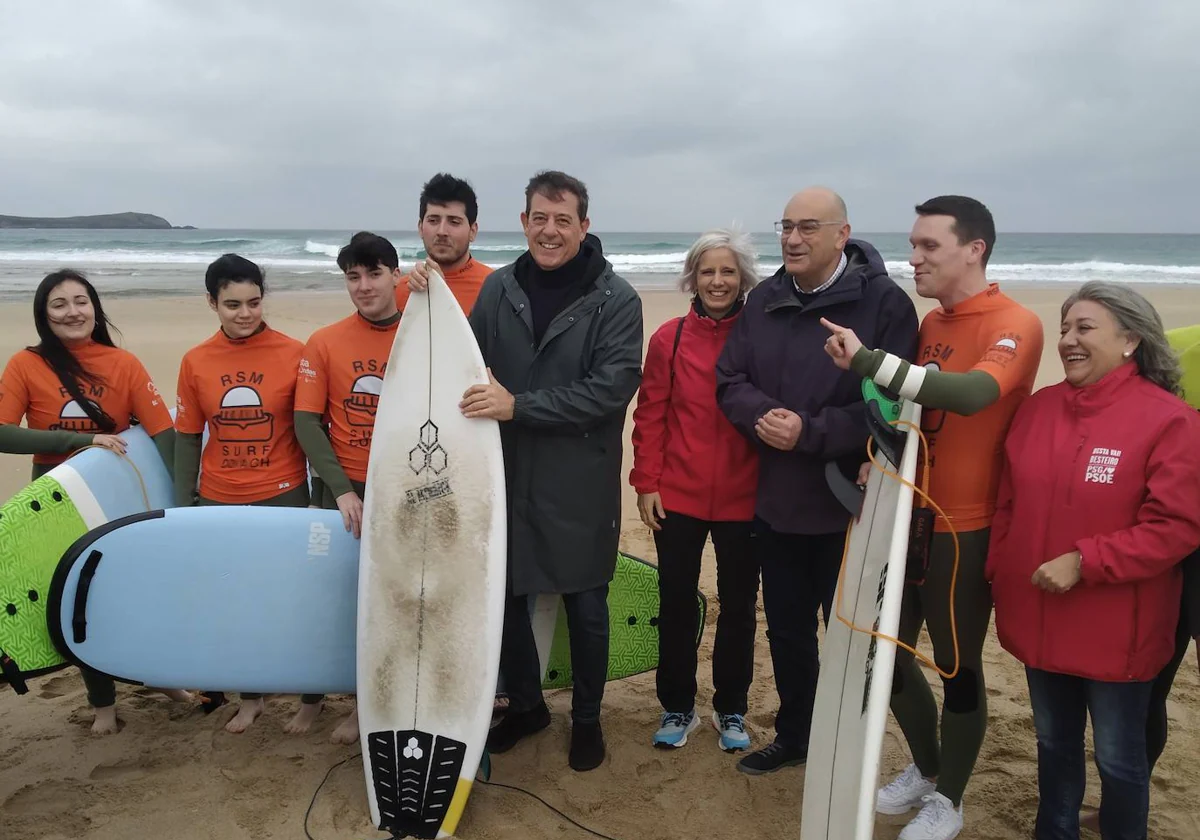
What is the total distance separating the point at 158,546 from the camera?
2.96 meters

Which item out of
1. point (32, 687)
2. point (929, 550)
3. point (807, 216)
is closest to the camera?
point (929, 550)

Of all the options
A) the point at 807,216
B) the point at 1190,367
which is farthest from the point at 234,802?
the point at 1190,367

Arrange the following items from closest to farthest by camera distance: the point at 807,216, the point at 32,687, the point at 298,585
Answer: the point at 807,216 → the point at 298,585 → the point at 32,687

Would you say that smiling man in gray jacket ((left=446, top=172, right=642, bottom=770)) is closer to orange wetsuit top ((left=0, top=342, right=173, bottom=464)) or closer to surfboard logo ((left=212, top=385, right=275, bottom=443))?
surfboard logo ((left=212, top=385, right=275, bottom=443))

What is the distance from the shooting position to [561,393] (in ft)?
8.91

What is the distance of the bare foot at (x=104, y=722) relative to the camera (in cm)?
327

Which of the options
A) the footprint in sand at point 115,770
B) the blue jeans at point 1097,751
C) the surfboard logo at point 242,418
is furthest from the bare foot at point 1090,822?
the footprint in sand at point 115,770

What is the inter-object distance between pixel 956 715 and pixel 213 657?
8.00 ft

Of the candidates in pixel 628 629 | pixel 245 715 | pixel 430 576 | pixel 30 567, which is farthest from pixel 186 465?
pixel 628 629

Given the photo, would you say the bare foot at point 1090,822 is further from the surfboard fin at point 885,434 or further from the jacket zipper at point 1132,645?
the surfboard fin at point 885,434

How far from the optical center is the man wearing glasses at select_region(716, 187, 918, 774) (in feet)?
8.57

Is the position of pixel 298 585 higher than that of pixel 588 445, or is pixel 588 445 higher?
pixel 588 445

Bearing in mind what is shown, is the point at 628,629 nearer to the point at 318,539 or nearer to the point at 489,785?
the point at 489,785

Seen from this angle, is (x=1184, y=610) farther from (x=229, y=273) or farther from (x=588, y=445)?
(x=229, y=273)
